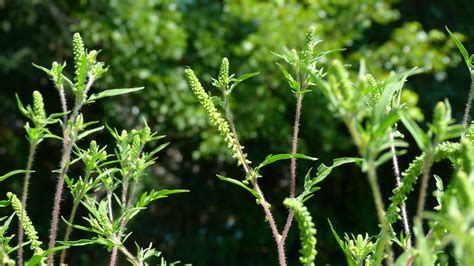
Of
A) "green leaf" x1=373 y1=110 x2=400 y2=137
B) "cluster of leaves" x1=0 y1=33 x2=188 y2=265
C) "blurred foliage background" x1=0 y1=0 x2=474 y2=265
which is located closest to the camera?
"green leaf" x1=373 y1=110 x2=400 y2=137

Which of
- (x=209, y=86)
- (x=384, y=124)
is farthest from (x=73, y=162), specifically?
(x=209, y=86)

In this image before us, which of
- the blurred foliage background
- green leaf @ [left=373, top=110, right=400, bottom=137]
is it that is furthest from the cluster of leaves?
the blurred foliage background

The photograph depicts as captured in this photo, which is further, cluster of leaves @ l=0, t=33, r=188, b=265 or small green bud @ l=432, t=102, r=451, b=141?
cluster of leaves @ l=0, t=33, r=188, b=265

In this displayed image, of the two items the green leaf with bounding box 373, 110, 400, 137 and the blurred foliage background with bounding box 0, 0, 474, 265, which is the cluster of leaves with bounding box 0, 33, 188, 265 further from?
the blurred foliage background with bounding box 0, 0, 474, 265

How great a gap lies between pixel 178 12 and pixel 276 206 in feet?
8.07

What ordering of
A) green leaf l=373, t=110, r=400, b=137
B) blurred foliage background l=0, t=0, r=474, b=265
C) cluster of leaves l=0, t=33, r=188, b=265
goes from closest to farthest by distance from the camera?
green leaf l=373, t=110, r=400, b=137
cluster of leaves l=0, t=33, r=188, b=265
blurred foliage background l=0, t=0, r=474, b=265

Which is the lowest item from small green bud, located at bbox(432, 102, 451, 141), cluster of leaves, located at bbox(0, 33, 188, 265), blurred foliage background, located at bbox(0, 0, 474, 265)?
small green bud, located at bbox(432, 102, 451, 141)

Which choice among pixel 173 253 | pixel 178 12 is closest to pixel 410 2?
pixel 178 12

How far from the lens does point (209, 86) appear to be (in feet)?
22.5

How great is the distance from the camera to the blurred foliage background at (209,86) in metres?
6.64

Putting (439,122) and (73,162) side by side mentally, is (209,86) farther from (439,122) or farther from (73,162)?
(439,122)

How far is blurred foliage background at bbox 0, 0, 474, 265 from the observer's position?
21.8 ft

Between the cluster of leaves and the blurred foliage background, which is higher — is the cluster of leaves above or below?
below

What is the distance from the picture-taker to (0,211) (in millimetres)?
7305
